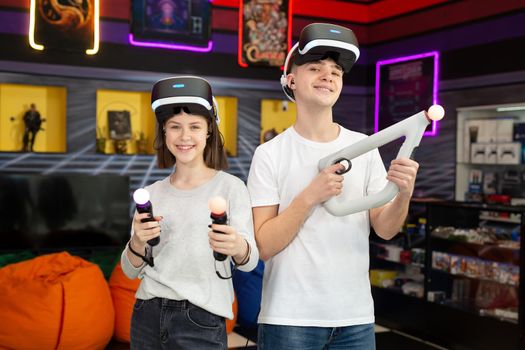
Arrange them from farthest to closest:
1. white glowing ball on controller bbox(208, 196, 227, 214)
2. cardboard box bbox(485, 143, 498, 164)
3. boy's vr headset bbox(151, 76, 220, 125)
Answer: cardboard box bbox(485, 143, 498, 164) → boy's vr headset bbox(151, 76, 220, 125) → white glowing ball on controller bbox(208, 196, 227, 214)

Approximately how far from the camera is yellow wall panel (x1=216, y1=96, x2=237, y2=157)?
24.1 feet

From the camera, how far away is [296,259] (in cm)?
192

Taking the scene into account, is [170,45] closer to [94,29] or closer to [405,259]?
[94,29]

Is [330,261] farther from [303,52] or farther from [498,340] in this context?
[498,340]

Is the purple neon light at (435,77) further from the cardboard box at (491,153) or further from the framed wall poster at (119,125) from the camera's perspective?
the framed wall poster at (119,125)

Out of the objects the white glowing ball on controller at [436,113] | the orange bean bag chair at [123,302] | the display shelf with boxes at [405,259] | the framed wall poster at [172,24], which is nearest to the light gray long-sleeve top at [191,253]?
the white glowing ball on controller at [436,113]

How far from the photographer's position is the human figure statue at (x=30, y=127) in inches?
253

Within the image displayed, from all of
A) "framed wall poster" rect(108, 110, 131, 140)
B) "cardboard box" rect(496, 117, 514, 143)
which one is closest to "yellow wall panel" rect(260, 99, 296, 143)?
"framed wall poster" rect(108, 110, 131, 140)

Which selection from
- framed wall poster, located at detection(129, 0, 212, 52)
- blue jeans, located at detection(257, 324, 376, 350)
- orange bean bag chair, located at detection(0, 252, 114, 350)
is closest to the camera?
blue jeans, located at detection(257, 324, 376, 350)

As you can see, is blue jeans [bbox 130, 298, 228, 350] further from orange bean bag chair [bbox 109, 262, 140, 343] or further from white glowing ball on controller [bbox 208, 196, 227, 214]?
orange bean bag chair [bbox 109, 262, 140, 343]

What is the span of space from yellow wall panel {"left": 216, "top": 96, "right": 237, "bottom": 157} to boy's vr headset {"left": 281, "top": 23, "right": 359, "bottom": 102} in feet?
17.7

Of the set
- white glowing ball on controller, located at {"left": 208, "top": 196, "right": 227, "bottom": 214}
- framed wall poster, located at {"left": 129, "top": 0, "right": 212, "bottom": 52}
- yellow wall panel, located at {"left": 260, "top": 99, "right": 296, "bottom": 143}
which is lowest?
white glowing ball on controller, located at {"left": 208, "top": 196, "right": 227, "bottom": 214}

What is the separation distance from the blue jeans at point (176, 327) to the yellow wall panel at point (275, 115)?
557 cm

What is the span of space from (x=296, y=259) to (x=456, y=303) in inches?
152
